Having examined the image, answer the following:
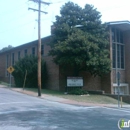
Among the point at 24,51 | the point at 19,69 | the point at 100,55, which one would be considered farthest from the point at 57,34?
the point at 24,51

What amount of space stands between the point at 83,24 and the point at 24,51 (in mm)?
13367

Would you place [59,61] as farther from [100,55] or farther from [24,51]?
[24,51]

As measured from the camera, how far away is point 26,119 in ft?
39.7

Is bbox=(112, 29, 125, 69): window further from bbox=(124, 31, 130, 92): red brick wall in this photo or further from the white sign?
the white sign

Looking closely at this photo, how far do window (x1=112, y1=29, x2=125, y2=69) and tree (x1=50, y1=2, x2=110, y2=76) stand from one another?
6.45 feet

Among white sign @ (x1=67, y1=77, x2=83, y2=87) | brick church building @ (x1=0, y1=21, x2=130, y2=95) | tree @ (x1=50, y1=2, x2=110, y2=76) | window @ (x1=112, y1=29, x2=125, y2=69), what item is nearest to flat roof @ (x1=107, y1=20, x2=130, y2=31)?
brick church building @ (x1=0, y1=21, x2=130, y2=95)

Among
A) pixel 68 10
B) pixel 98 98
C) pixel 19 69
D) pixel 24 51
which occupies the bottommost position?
pixel 98 98

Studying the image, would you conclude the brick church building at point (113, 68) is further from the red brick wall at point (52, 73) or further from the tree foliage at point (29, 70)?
the tree foliage at point (29, 70)

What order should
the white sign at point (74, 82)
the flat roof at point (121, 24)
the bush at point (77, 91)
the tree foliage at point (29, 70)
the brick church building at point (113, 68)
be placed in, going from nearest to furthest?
the bush at point (77, 91), the white sign at point (74, 82), the flat roof at point (121, 24), the brick church building at point (113, 68), the tree foliage at point (29, 70)

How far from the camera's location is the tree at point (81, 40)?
26172 millimetres

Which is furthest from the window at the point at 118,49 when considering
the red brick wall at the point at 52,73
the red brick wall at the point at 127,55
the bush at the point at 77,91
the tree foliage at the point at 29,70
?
the tree foliage at the point at 29,70

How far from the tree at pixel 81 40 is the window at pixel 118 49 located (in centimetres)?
197

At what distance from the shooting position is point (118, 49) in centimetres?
3253

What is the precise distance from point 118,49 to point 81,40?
8.41 metres
